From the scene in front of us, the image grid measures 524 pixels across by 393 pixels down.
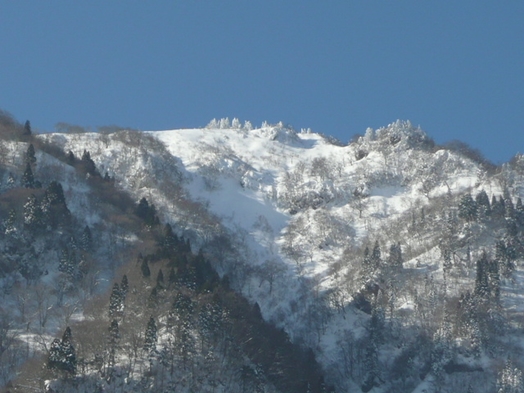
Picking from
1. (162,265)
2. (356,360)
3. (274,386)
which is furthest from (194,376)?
(356,360)

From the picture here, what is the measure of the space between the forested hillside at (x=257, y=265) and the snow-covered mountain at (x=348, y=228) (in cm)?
34

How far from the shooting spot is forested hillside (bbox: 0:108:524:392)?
89.0m

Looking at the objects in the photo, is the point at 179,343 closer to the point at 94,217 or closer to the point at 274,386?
the point at 274,386

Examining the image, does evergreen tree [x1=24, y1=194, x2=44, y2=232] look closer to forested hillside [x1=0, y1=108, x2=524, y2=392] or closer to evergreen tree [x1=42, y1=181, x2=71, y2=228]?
forested hillside [x1=0, y1=108, x2=524, y2=392]

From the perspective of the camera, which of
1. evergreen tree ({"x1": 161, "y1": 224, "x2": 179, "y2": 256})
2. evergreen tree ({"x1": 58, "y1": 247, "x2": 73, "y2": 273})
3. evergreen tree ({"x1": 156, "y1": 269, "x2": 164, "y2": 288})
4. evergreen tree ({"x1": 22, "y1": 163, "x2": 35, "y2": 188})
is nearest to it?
evergreen tree ({"x1": 156, "y1": 269, "x2": 164, "y2": 288})

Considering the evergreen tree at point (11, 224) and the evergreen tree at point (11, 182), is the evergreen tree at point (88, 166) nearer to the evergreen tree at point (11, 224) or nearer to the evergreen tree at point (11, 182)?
the evergreen tree at point (11, 182)

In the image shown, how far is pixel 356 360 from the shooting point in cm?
11550

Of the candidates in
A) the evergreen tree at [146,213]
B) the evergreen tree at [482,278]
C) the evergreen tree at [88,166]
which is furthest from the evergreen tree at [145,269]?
the evergreen tree at [482,278]

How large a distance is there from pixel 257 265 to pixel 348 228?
21.9 metres

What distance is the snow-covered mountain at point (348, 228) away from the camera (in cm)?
11619

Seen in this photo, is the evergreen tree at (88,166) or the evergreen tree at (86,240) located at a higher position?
the evergreen tree at (88,166)

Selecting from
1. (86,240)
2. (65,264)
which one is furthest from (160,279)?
(86,240)

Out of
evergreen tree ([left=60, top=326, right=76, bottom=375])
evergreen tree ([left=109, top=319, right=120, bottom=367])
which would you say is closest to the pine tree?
evergreen tree ([left=109, top=319, right=120, bottom=367])

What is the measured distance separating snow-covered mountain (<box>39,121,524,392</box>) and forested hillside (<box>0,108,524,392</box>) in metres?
0.34
